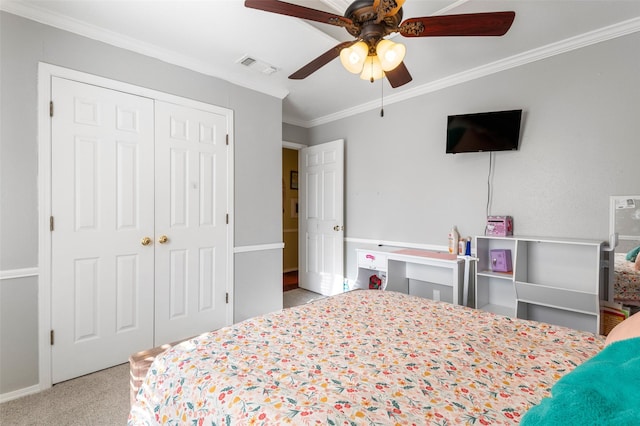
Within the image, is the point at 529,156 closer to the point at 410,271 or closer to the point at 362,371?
the point at 410,271

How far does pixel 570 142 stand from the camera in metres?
2.42

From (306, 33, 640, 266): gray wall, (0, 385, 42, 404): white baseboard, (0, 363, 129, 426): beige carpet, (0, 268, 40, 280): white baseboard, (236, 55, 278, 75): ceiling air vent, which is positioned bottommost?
(0, 363, 129, 426): beige carpet

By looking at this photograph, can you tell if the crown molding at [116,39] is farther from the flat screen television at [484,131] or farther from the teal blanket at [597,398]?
the teal blanket at [597,398]

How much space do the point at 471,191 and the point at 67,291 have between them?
357cm

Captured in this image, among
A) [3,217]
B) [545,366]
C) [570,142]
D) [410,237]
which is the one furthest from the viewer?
[410,237]

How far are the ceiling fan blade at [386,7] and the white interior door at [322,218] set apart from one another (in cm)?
260

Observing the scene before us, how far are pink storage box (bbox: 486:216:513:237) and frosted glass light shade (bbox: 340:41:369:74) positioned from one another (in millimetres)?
1956

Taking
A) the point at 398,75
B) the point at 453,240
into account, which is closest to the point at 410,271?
the point at 453,240

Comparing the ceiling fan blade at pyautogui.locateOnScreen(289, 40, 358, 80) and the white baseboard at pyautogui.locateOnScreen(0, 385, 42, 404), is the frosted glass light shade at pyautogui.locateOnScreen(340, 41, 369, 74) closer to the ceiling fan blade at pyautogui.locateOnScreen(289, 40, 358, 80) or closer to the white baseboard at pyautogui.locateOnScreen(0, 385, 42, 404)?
the ceiling fan blade at pyautogui.locateOnScreen(289, 40, 358, 80)

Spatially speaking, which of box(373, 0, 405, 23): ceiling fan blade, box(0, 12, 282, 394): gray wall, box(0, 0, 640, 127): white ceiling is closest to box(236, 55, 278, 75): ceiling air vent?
box(0, 0, 640, 127): white ceiling

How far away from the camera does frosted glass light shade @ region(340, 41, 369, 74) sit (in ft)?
5.08

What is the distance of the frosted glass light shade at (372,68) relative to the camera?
165 centimetres

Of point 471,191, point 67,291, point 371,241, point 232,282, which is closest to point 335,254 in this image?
point 371,241

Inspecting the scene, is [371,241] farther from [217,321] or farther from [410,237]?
[217,321]
